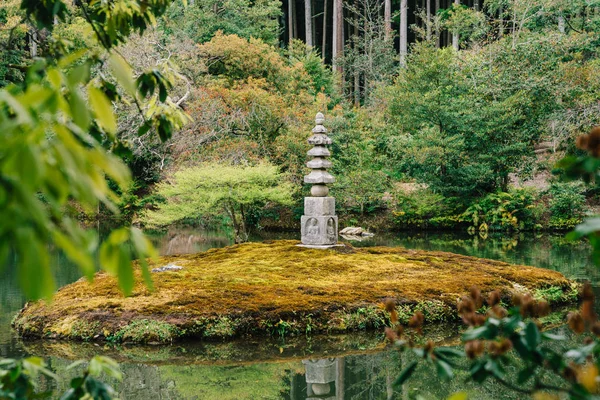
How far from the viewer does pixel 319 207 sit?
31.7 ft

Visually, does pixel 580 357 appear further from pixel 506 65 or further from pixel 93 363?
pixel 506 65

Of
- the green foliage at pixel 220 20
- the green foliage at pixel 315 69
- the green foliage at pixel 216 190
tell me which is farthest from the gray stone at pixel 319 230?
the green foliage at pixel 315 69

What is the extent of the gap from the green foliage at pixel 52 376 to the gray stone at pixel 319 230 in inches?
315

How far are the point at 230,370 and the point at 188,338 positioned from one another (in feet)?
3.50

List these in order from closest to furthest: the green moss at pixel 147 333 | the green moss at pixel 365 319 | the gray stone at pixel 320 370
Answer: the gray stone at pixel 320 370
the green moss at pixel 147 333
the green moss at pixel 365 319

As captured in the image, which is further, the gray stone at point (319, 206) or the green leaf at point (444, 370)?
the gray stone at point (319, 206)

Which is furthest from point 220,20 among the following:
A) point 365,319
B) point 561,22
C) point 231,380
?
point 231,380

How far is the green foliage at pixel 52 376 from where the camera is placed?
1609mm

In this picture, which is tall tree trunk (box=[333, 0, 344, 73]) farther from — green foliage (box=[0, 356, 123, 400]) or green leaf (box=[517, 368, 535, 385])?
green leaf (box=[517, 368, 535, 385])

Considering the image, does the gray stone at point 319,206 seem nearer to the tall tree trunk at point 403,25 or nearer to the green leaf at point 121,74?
the green leaf at point 121,74

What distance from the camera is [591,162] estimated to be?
1195 mm

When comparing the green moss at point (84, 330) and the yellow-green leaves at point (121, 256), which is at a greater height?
the yellow-green leaves at point (121, 256)

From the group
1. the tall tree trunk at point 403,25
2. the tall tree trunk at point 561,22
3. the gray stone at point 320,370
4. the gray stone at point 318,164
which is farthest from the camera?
the tall tree trunk at point 403,25

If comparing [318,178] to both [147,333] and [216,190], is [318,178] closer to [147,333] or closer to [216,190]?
[216,190]
